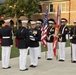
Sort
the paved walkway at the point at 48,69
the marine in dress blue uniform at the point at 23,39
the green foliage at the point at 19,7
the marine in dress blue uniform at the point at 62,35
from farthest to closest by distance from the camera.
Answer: the green foliage at the point at 19,7 < the marine in dress blue uniform at the point at 62,35 < the marine in dress blue uniform at the point at 23,39 < the paved walkway at the point at 48,69

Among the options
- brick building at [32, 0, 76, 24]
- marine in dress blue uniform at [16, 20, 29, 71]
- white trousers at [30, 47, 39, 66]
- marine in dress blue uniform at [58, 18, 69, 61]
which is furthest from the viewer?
brick building at [32, 0, 76, 24]

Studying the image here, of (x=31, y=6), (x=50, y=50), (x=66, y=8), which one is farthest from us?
(x=66, y=8)

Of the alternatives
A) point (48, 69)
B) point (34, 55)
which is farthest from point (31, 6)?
point (48, 69)

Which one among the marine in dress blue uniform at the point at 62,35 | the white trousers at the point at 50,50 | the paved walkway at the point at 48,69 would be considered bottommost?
the paved walkway at the point at 48,69

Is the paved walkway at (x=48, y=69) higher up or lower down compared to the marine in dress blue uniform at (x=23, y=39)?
lower down

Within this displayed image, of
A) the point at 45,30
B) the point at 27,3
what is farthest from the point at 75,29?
the point at 27,3

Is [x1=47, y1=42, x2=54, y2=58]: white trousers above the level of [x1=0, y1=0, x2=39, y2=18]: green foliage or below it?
below

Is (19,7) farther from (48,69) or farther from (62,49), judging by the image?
(48,69)

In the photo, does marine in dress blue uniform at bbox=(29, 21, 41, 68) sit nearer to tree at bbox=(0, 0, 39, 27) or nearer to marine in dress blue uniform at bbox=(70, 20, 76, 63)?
marine in dress blue uniform at bbox=(70, 20, 76, 63)

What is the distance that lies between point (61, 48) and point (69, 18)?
44.4m

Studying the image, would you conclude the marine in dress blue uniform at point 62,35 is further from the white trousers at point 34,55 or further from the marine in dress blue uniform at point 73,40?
the white trousers at point 34,55

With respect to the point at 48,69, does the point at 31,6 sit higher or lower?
higher

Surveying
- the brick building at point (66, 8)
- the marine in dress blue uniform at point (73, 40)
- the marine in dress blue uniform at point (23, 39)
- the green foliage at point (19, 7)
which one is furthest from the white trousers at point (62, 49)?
the brick building at point (66, 8)

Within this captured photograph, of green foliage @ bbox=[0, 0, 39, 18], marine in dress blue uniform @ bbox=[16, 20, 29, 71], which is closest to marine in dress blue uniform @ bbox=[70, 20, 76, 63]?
marine in dress blue uniform @ bbox=[16, 20, 29, 71]
